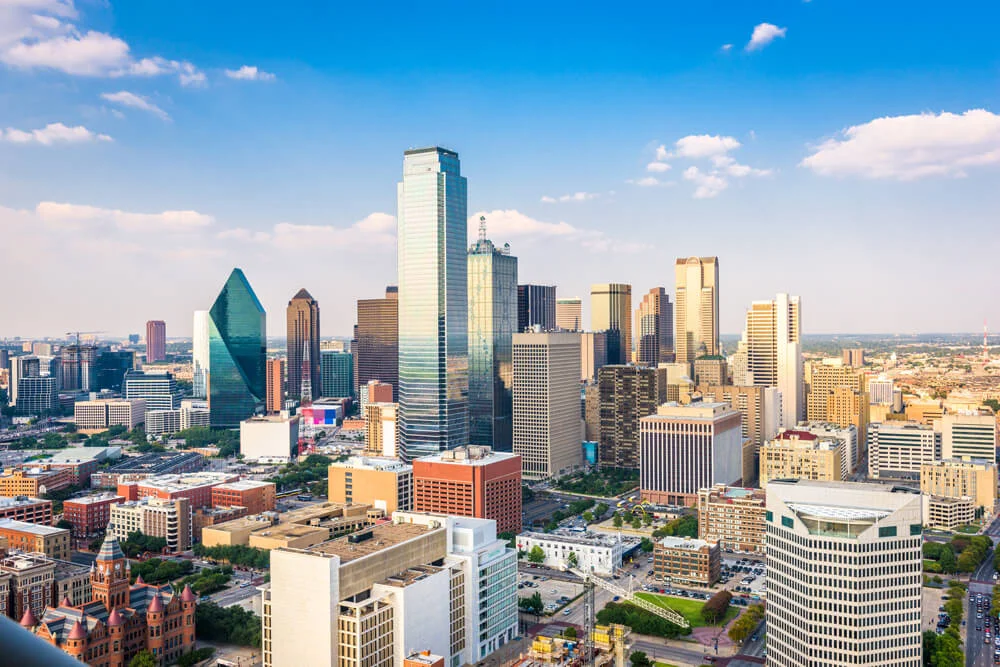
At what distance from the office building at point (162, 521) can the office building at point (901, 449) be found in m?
28.1

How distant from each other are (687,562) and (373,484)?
1145 centimetres

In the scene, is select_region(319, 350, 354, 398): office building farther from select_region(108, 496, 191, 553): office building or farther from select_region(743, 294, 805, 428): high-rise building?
select_region(108, 496, 191, 553): office building

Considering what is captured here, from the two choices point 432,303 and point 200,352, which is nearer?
A: point 432,303

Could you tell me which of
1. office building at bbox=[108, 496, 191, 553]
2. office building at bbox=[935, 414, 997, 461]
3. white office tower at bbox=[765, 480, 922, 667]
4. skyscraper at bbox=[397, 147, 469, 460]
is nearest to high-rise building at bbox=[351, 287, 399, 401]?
skyscraper at bbox=[397, 147, 469, 460]

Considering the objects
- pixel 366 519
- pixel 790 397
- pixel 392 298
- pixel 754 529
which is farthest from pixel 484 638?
pixel 392 298

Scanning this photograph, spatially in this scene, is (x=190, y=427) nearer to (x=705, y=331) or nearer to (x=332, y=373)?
(x=332, y=373)

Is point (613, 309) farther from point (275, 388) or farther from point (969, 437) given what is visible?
point (969, 437)

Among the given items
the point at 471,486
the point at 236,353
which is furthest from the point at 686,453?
the point at 236,353

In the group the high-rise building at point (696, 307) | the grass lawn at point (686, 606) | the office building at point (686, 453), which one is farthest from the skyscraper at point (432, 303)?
the high-rise building at point (696, 307)

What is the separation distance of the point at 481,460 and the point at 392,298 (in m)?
42.2

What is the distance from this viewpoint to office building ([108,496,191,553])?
27.0 metres

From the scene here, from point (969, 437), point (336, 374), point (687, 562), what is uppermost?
point (336, 374)

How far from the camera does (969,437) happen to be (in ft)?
117

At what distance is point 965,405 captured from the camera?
→ 38844 mm
